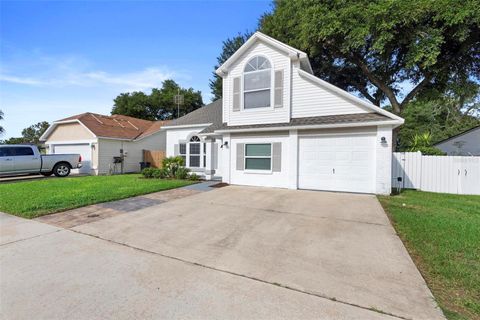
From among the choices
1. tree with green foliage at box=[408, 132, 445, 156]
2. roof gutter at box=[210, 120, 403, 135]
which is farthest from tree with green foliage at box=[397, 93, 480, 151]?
roof gutter at box=[210, 120, 403, 135]

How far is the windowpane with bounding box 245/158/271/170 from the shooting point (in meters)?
10.7

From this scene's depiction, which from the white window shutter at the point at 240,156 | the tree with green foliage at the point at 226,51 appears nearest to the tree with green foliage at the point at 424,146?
the white window shutter at the point at 240,156

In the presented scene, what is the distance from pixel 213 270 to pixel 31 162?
50.7ft

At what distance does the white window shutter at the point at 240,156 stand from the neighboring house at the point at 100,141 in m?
10.9

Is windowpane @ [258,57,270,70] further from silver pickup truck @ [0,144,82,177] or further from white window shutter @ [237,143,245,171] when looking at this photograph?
silver pickup truck @ [0,144,82,177]

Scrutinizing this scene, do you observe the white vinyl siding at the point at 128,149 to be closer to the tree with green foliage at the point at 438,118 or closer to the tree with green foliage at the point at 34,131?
the tree with green foliage at the point at 438,118

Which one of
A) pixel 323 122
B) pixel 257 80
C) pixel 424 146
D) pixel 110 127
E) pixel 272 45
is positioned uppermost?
pixel 272 45

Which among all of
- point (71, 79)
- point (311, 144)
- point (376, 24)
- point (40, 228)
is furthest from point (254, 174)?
point (71, 79)

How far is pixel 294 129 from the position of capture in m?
9.93

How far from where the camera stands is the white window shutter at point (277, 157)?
10.4m

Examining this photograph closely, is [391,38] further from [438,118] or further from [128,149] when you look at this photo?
[438,118]

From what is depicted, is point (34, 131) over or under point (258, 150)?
over

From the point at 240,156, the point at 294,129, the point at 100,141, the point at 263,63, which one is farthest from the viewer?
the point at 100,141

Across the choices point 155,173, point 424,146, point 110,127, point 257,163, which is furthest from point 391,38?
point 110,127
